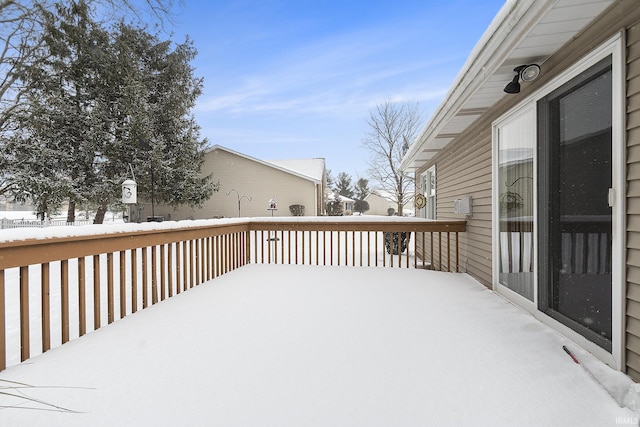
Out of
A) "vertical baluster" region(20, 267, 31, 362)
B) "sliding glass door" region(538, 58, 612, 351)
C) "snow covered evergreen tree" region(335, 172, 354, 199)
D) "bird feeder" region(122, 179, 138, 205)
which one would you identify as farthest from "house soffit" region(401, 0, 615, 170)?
"snow covered evergreen tree" region(335, 172, 354, 199)

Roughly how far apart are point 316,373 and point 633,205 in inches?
76.0

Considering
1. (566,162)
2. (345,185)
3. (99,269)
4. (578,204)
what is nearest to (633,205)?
(578,204)

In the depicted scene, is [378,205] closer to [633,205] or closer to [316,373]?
[633,205]

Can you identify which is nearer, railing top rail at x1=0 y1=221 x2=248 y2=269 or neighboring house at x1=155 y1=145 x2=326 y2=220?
railing top rail at x1=0 y1=221 x2=248 y2=269

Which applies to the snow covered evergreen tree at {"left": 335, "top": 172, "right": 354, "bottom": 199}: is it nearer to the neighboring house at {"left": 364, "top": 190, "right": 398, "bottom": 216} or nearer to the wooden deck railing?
the neighboring house at {"left": 364, "top": 190, "right": 398, "bottom": 216}

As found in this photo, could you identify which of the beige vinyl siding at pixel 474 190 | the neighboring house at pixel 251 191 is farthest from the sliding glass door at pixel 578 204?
the neighboring house at pixel 251 191

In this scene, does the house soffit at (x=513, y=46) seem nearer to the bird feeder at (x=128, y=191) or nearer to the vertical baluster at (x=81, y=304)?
the vertical baluster at (x=81, y=304)

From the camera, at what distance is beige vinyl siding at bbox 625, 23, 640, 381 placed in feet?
5.54

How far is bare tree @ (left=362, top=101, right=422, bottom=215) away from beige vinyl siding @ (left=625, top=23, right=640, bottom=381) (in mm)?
16647

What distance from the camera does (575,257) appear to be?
2.66 m

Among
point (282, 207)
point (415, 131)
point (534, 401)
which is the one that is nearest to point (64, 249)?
point (534, 401)

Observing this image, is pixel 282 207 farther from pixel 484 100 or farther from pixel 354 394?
pixel 354 394

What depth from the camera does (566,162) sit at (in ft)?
8.02

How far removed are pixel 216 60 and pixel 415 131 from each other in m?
11.0
